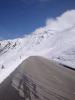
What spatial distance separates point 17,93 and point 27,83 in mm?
1278

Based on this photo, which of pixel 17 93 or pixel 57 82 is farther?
pixel 57 82

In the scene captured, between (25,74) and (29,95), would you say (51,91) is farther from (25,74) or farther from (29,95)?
(25,74)

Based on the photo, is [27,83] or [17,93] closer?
[17,93]

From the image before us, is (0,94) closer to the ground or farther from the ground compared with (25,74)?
closer to the ground

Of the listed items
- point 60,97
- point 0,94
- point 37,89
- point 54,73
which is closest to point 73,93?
point 60,97

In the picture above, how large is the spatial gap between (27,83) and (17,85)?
45cm

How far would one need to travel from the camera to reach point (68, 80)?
10102 mm

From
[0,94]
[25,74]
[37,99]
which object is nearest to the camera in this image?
[37,99]

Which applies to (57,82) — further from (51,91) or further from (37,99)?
(37,99)

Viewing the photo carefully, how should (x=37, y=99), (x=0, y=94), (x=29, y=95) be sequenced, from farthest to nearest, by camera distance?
(x=0, y=94)
(x=29, y=95)
(x=37, y=99)

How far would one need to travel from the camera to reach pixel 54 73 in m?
11.8

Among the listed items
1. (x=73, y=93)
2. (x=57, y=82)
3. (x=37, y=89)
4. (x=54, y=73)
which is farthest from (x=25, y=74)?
(x=73, y=93)

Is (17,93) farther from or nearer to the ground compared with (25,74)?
nearer to the ground

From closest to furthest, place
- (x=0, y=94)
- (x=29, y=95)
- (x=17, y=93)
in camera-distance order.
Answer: (x=29, y=95)
(x=17, y=93)
(x=0, y=94)
